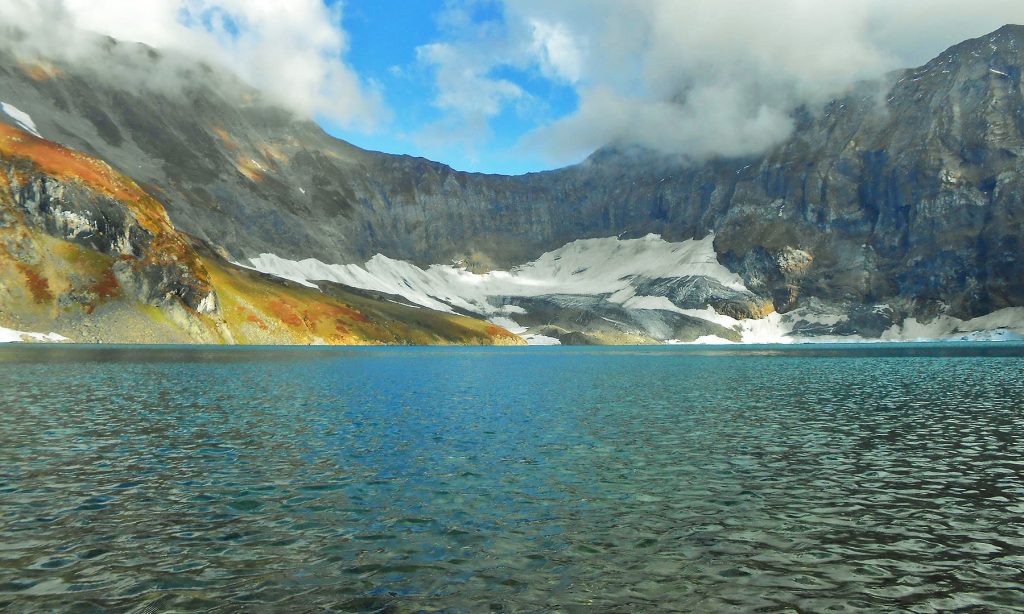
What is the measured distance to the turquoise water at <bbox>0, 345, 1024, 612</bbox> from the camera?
16375mm

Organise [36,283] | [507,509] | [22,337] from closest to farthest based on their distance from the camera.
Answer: [507,509]
[22,337]
[36,283]

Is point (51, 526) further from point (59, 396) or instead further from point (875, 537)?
point (59, 396)

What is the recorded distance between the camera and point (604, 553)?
1930 centimetres

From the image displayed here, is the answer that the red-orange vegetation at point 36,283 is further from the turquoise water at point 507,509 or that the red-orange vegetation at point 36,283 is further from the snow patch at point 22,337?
the turquoise water at point 507,509

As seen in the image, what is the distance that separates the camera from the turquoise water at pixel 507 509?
1638cm

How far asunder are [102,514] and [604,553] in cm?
1704

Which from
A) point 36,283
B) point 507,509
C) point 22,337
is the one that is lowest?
point 507,509

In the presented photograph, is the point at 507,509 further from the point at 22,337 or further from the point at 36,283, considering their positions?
the point at 36,283

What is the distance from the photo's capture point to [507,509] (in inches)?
950

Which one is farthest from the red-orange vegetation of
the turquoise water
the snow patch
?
the turquoise water

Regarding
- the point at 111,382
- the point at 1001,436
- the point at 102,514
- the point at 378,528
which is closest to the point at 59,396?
the point at 111,382

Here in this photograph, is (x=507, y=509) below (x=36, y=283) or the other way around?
below

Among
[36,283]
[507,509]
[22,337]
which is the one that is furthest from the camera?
[36,283]

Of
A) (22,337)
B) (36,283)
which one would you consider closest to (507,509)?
(22,337)
